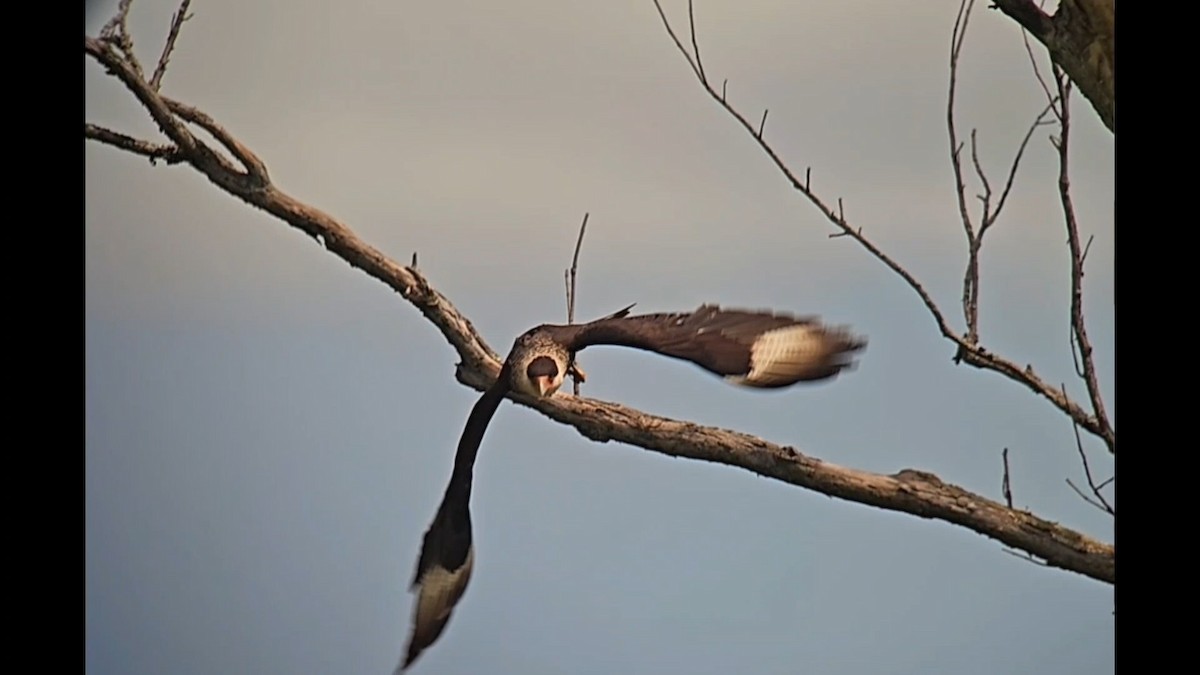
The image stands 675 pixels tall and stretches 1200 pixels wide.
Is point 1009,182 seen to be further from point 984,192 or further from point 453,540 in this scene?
point 453,540

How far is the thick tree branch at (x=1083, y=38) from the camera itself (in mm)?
1389

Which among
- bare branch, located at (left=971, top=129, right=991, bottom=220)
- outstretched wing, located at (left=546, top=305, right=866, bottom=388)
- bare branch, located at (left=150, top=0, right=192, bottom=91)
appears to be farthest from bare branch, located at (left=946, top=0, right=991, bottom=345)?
bare branch, located at (left=150, top=0, right=192, bottom=91)

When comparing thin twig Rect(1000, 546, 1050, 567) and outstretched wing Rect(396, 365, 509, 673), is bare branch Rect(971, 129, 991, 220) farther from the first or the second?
outstretched wing Rect(396, 365, 509, 673)

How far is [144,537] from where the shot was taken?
1.67m

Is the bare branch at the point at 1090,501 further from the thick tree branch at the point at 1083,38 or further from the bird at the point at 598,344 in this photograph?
the thick tree branch at the point at 1083,38

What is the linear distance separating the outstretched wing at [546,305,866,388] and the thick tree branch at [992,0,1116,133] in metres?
0.40

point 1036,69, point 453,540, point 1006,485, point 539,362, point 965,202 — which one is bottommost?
point 453,540

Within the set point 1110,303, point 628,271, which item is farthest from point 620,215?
point 1110,303

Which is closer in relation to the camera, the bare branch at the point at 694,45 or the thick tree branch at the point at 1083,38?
the thick tree branch at the point at 1083,38

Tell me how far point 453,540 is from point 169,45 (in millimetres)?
787

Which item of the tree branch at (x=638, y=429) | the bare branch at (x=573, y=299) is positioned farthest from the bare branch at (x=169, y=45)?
the bare branch at (x=573, y=299)

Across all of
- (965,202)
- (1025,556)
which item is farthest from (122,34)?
(1025,556)

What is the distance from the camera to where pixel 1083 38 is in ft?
4.57

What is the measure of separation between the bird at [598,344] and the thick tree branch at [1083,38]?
0.40 metres
